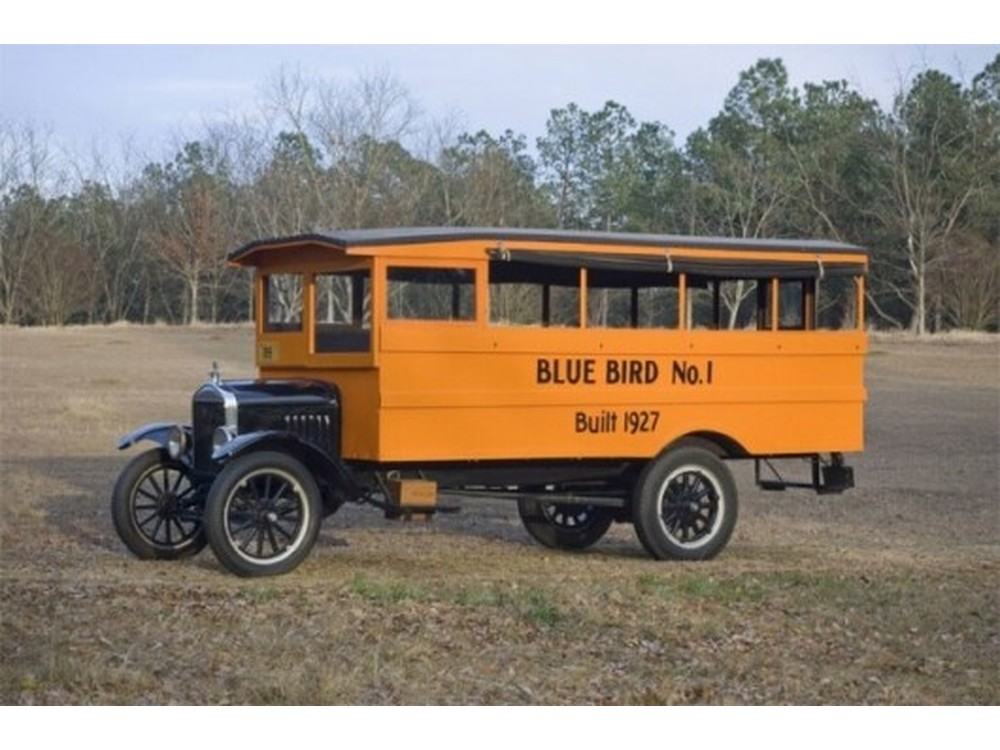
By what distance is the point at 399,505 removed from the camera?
1427 cm

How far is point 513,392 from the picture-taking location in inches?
577

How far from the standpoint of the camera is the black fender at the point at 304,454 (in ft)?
45.0

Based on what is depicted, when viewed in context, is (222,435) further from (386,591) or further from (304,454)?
(386,591)

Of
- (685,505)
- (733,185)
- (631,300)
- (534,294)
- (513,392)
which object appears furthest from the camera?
(733,185)

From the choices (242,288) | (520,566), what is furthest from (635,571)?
(242,288)

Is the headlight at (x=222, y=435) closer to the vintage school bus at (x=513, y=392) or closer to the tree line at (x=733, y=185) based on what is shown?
the vintage school bus at (x=513, y=392)

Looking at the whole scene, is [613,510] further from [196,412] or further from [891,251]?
[891,251]

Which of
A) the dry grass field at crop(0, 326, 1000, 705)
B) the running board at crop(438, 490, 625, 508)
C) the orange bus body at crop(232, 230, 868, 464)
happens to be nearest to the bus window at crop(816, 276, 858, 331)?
the dry grass field at crop(0, 326, 1000, 705)

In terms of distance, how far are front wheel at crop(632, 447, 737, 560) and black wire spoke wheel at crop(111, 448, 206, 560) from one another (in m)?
3.59

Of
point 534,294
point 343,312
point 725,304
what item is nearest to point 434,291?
point 343,312

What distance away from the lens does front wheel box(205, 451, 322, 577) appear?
13.6m

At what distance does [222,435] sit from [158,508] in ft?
3.66

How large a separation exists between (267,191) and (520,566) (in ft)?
143

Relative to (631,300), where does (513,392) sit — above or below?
below
